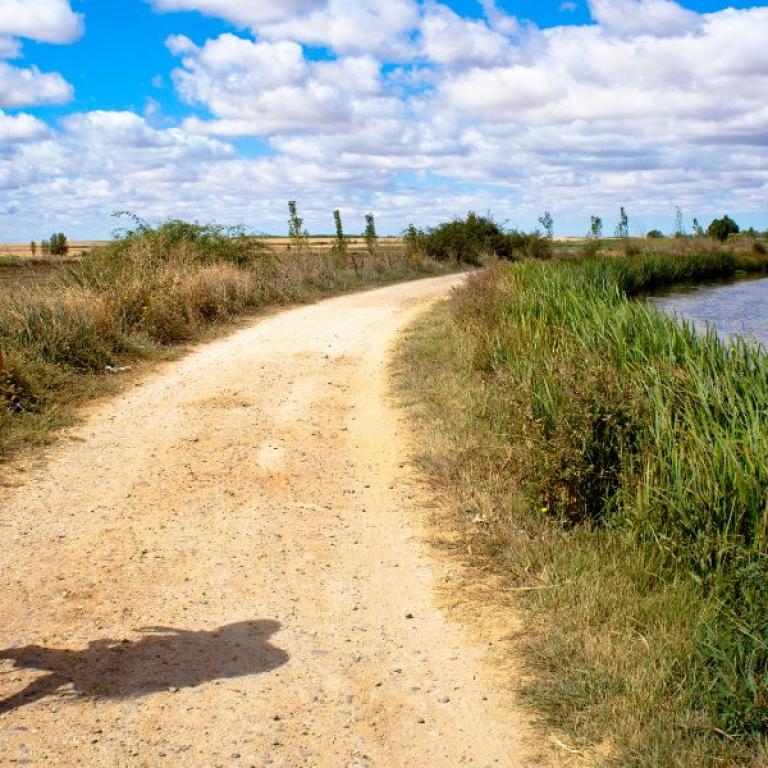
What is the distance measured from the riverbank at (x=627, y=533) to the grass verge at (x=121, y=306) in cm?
338

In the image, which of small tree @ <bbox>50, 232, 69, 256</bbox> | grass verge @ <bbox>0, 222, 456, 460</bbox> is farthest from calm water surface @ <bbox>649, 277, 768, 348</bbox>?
small tree @ <bbox>50, 232, 69, 256</bbox>

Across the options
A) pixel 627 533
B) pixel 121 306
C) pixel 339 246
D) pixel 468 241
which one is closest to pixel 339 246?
pixel 339 246

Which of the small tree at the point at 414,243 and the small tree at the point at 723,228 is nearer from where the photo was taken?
the small tree at the point at 414,243

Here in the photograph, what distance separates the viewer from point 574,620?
4.70 m

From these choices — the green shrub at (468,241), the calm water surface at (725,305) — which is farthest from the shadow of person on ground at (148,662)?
the green shrub at (468,241)

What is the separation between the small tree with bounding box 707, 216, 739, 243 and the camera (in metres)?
58.2

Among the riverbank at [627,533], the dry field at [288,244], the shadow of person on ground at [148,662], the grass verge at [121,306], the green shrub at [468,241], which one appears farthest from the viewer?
the green shrub at [468,241]

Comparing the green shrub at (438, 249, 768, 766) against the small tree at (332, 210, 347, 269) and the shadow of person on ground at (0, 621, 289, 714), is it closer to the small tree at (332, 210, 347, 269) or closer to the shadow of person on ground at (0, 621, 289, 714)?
the shadow of person on ground at (0, 621, 289, 714)

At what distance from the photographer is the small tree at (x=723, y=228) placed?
5822 centimetres

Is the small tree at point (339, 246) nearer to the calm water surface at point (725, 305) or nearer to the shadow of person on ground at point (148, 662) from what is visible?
the calm water surface at point (725, 305)

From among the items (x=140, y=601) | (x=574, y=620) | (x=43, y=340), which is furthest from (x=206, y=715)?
(x=43, y=340)

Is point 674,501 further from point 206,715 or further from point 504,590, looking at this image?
point 206,715

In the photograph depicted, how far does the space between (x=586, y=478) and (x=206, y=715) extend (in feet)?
11.1

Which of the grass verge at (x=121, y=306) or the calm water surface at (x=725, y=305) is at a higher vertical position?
the grass verge at (x=121, y=306)
